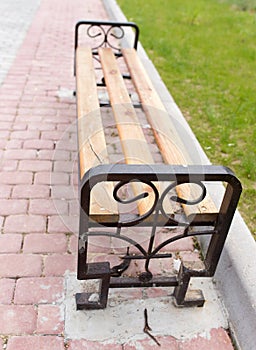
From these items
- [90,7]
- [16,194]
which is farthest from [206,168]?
[90,7]

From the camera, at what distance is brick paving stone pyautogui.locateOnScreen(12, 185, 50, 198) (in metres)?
2.80

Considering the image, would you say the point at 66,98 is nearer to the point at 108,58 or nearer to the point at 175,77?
the point at 108,58

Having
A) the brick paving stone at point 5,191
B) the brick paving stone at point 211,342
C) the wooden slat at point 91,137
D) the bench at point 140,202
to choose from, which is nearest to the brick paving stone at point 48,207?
the brick paving stone at point 5,191

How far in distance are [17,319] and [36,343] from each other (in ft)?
0.52

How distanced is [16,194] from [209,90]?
294cm

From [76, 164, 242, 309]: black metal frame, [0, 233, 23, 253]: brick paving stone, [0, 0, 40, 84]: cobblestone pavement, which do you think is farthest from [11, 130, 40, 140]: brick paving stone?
[76, 164, 242, 309]: black metal frame

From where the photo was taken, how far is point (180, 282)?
2.04 meters

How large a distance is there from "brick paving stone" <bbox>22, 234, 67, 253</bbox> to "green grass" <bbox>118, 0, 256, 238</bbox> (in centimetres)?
118

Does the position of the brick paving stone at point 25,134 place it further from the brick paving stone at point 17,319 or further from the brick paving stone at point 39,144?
the brick paving stone at point 17,319

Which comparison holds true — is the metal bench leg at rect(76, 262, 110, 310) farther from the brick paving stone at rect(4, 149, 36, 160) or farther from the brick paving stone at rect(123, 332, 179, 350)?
the brick paving stone at rect(4, 149, 36, 160)

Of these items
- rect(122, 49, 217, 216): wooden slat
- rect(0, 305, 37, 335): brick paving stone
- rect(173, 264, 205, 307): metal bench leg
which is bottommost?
rect(0, 305, 37, 335): brick paving stone

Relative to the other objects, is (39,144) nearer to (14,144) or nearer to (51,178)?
(14,144)

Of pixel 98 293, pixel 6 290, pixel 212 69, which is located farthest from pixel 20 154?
pixel 212 69

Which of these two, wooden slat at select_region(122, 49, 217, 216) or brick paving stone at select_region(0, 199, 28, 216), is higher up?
wooden slat at select_region(122, 49, 217, 216)
